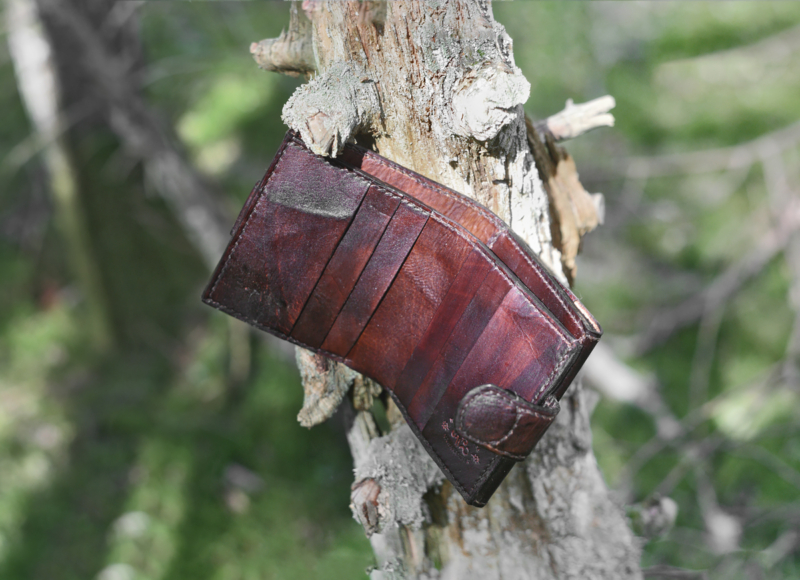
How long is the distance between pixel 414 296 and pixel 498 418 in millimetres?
212

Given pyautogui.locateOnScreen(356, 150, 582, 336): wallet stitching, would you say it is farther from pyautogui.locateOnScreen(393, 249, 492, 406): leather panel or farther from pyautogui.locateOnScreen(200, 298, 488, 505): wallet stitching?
pyautogui.locateOnScreen(200, 298, 488, 505): wallet stitching

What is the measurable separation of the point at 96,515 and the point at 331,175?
2407mm

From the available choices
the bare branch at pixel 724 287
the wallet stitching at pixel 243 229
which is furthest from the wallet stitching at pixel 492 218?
the bare branch at pixel 724 287

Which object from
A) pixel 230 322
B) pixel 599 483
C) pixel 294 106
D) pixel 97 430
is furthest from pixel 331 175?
pixel 97 430

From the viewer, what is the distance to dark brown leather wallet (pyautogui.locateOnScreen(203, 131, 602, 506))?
0.72 m

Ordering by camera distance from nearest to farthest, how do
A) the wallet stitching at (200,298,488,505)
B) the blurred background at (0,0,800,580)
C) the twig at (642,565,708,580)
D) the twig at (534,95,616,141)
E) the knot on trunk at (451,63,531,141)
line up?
the knot on trunk at (451,63,531,141), the wallet stitching at (200,298,488,505), the twig at (534,95,616,141), the twig at (642,565,708,580), the blurred background at (0,0,800,580)

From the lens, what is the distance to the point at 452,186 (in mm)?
822

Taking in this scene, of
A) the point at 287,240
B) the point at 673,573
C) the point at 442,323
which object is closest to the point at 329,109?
the point at 287,240

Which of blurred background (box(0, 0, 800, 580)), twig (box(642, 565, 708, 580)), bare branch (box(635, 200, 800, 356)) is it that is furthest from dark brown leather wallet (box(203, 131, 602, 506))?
bare branch (box(635, 200, 800, 356))

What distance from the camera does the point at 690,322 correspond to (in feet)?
8.75

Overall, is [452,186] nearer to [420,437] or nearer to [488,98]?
[488,98]

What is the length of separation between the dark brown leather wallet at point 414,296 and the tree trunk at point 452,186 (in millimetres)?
60

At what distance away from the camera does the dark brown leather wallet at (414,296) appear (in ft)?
2.36

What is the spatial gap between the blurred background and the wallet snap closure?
5.23ft
